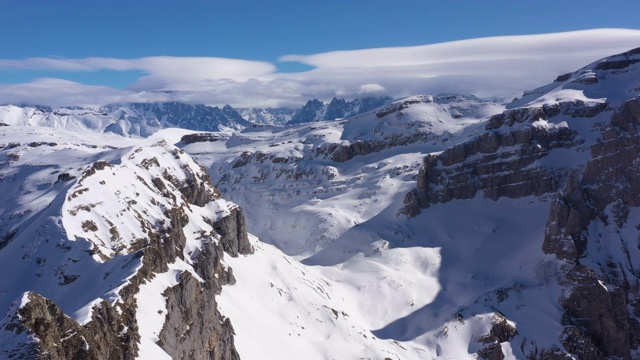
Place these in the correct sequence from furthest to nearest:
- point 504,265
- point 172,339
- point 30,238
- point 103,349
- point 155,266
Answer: point 504,265 < point 30,238 < point 155,266 < point 172,339 < point 103,349

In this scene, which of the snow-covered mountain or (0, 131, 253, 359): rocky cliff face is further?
the snow-covered mountain

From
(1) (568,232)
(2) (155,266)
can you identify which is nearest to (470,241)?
(1) (568,232)

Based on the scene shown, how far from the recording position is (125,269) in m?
91.4

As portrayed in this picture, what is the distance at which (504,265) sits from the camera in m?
183

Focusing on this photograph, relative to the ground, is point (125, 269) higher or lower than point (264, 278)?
higher

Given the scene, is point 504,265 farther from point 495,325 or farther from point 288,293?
point 288,293

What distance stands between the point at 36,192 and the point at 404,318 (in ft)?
324

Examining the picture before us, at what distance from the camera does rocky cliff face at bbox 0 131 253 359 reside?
58344 mm

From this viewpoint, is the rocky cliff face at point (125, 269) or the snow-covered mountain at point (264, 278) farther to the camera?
the snow-covered mountain at point (264, 278)

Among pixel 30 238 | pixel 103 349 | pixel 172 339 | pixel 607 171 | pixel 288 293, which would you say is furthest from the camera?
pixel 607 171

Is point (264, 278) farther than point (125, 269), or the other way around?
point (264, 278)

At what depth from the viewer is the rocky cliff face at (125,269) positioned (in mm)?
58344

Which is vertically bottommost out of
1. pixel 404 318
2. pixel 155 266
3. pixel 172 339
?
pixel 404 318

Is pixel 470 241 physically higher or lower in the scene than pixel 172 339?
lower
